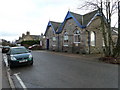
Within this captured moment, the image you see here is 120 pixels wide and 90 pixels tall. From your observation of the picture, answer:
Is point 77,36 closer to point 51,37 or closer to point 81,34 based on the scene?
point 81,34

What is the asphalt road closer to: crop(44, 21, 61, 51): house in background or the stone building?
the stone building

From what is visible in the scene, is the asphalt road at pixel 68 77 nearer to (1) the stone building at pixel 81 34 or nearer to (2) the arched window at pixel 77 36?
(1) the stone building at pixel 81 34

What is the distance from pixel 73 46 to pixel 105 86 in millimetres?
13772

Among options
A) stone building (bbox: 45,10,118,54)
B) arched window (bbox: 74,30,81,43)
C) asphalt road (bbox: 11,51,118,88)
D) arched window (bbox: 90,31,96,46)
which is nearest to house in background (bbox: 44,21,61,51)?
stone building (bbox: 45,10,118,54)

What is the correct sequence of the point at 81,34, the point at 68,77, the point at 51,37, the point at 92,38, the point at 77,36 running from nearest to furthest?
the point at 68,77 → the point at 81,34 → the point at 92,38 → the point at 77,36 → the point at 51,37

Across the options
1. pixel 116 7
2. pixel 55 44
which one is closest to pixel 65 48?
pixel 55 44

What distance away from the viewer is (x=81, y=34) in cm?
1650

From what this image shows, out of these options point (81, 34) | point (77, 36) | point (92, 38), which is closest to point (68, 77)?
point (81, 34)

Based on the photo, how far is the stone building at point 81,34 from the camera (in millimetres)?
16094

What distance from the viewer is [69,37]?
18.8m

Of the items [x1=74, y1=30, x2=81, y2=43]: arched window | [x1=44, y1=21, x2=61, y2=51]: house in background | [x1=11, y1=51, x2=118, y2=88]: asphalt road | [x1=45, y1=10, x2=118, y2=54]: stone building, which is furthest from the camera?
[x1=44, y1=21, x2=61, y2=51]: house in background

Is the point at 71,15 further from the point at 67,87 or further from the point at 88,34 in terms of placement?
the point at 67,87

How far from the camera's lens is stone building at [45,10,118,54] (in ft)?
52.8

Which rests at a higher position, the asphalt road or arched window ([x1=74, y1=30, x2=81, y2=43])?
arched window ([x1=74, y1=30, x2=81, y2=43])
